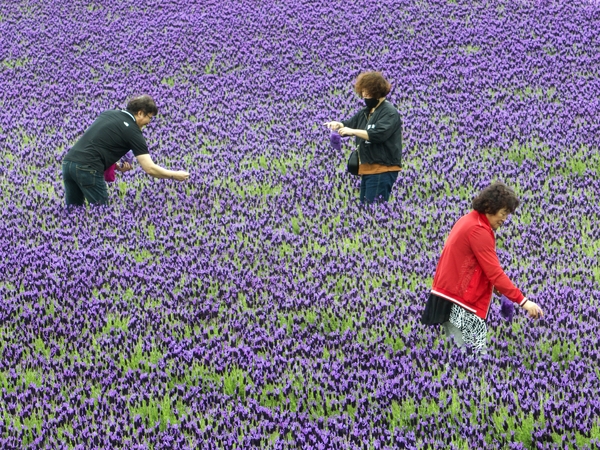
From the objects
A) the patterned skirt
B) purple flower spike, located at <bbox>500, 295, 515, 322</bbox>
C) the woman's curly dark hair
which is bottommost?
the patterned skirt

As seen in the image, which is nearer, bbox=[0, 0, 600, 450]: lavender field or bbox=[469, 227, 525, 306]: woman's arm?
bbox=[0, 0, 600, 450]: lavender field

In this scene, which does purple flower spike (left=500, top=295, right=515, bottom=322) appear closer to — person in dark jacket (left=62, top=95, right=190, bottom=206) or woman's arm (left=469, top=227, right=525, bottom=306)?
woman's arm (left=469, top=227, right=525, bottom=306)

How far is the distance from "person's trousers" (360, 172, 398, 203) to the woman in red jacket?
3.20m

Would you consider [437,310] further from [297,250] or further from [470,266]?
[297,250]

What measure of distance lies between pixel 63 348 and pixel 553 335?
3.56m

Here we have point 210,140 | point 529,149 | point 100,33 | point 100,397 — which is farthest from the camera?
point 100,33

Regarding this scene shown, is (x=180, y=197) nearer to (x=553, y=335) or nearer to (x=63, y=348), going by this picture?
(x=63, y=348)

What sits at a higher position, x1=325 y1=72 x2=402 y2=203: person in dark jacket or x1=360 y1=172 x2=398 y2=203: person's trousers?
x1=325 y1=72 x2=402 y2=203: person in dark jacket

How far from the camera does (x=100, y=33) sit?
18.8m

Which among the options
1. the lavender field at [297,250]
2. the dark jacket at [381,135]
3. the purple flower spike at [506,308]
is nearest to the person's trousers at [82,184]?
the lavender field at [297,250]

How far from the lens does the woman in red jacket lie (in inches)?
235

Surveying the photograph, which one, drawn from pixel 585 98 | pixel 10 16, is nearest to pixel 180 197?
pixel 585 98

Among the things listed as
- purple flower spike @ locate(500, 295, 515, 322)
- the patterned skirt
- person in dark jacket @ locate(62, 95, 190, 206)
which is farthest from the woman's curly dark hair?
person in dark jacket @ locate(62, 95, 190, 206)

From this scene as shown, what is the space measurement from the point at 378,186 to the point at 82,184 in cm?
326
